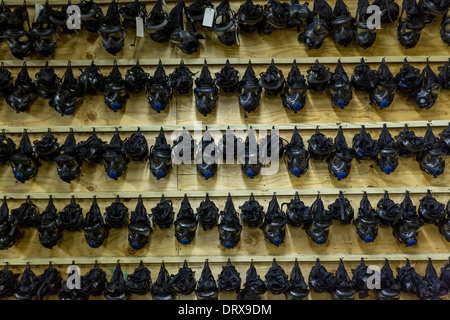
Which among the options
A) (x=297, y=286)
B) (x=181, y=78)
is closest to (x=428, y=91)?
(x=297, y=286)

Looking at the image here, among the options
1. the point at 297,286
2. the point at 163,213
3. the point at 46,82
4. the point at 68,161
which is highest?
the point at 46,82

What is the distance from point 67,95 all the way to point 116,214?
1.19 m

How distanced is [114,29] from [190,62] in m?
0.73

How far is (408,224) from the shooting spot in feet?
11.0

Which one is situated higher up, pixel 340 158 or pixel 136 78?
pixel 136 78

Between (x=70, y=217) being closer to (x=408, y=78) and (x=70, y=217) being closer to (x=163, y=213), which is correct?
(x=163, y=213)

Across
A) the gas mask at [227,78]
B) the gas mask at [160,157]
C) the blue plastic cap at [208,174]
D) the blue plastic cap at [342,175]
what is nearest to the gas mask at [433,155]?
the blue plastic cap at [342,175]

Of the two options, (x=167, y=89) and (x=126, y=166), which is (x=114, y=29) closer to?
(x=167, y=89)

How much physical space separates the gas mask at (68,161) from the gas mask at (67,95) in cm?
28

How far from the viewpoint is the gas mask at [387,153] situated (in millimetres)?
3383

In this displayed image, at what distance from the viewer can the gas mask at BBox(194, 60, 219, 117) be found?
3428mm

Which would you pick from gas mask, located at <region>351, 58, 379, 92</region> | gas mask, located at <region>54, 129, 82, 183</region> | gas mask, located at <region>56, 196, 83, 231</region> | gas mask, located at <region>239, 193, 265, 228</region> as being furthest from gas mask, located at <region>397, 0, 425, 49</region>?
gas mask, located at <region>56, 196, 83, 231</region>

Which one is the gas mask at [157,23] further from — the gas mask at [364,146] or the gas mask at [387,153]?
the gas mask at [387,153]

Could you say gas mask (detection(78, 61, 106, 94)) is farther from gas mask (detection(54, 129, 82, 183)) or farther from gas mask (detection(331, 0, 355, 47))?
gas mask (detection(331, 0, 355, 47))
